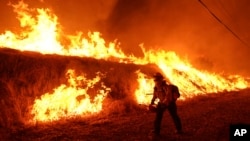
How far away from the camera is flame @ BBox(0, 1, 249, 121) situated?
51.8ft

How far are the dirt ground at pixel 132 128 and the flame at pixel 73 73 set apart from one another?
152cm

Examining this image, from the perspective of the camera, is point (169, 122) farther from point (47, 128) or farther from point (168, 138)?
point (47, 128)

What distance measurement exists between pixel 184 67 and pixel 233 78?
947 centimetres

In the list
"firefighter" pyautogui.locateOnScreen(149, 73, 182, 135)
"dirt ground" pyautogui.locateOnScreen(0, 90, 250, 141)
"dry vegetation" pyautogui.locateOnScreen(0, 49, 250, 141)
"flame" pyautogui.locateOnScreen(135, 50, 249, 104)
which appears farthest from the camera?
"flame" pyautogui.locateOnScreen(135, 50, 249, 104)

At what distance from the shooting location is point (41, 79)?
1630 centimetres

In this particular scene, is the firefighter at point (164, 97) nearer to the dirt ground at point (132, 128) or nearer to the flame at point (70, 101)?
the dirt ground at point (132, 128)

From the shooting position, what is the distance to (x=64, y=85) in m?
16.9

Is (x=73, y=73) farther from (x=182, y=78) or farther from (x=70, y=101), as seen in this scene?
(x=182, y=78)

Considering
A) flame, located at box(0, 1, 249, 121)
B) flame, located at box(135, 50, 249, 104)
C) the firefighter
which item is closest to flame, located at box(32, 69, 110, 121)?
flame, located at box(0, 1, 249, 121)

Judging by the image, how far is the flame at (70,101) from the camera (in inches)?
588

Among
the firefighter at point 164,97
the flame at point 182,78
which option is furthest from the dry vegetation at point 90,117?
the flame at point 182,78

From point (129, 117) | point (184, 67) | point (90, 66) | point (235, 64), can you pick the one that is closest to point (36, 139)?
point (129, 117)

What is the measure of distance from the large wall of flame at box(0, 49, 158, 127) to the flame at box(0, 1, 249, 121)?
1.33ft

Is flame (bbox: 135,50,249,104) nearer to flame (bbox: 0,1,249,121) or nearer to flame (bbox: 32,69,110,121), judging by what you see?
flame (bbox: 0,1,249,121)
